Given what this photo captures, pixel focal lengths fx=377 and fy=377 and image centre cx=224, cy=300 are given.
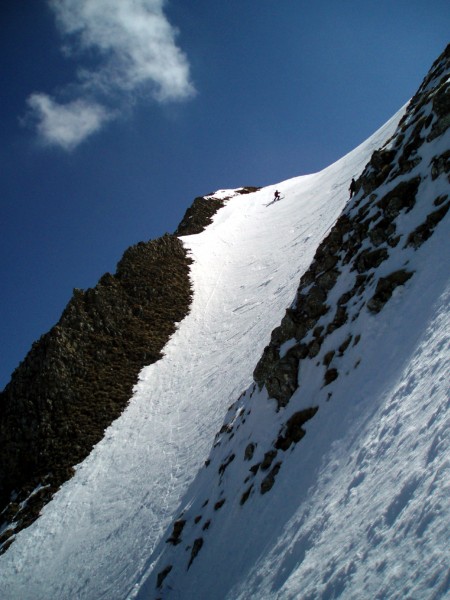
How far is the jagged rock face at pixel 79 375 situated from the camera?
1902 centimetres

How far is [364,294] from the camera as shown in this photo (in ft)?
34.2

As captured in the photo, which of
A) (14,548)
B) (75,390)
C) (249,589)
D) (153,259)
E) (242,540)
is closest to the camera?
(249,589)

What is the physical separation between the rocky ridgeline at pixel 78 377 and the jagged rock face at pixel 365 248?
11.9m

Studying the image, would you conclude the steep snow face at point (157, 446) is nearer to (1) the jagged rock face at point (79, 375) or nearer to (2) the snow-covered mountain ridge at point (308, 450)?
(2) the snow-covered mountain ridge at point (308, 450)

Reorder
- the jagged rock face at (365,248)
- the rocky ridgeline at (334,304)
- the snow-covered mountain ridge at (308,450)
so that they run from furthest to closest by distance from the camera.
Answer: the jagged rock face at (365,248) → the rocky ridgeline at (334,304) → the snow-covered mountain ridge at (308,450)

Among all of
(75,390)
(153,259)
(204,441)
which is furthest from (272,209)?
(204,441)

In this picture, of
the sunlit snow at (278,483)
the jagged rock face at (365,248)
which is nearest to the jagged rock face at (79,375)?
the sunlit snow at (278,483)

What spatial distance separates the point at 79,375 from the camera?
22.8 metres

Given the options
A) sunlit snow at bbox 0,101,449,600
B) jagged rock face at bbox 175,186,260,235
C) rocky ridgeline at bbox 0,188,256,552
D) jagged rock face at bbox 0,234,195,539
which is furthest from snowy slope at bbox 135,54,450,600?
jagged rock face at bbox 175,186,260,235

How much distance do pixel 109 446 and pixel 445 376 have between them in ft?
54.2

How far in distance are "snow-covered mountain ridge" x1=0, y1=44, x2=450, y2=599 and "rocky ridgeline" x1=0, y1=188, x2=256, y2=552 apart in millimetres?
1402

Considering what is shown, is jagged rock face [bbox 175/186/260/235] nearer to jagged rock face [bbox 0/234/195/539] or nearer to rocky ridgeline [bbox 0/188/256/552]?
rocky ridgeline [bbox 0/188/256/552]

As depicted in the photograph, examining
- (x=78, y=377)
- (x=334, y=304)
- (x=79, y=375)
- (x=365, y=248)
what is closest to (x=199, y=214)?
(x=79, y=375)

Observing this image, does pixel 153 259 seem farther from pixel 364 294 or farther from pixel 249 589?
pixel 249 589
